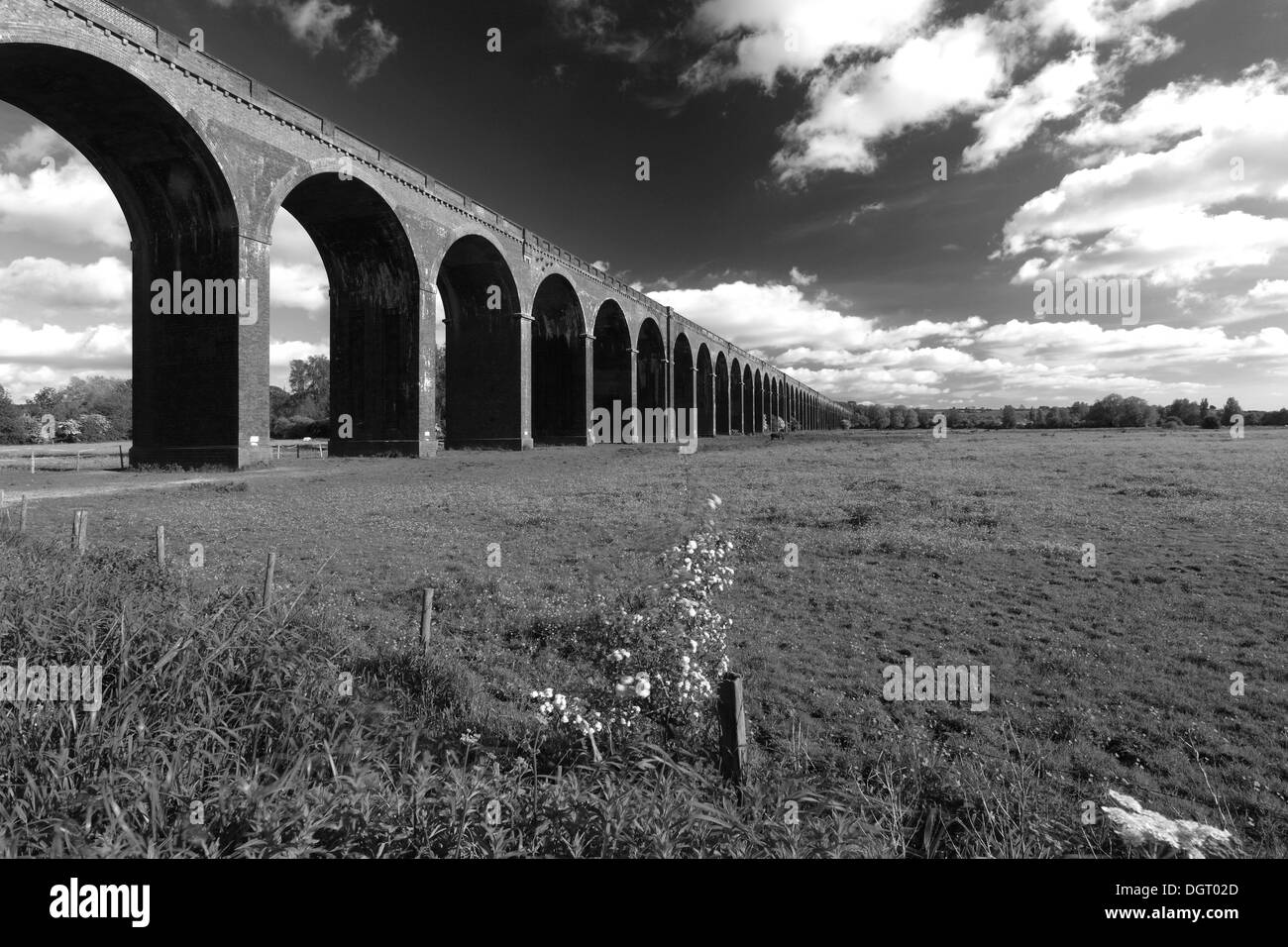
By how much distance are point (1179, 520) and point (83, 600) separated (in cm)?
1641

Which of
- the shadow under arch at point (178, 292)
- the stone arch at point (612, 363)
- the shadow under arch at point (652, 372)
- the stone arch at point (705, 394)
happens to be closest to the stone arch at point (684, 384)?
the stone arch at point (705, 394)

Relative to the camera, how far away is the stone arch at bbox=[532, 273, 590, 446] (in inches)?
1750

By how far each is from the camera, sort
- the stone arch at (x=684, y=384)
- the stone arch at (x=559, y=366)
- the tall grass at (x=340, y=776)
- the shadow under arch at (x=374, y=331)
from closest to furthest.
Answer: the tall grass at (x=340, y=776) → the shadow under arch at (x=374, y=331) → the stone arch at (x=559, y=366) → the stone arch at (x=684, y=384)

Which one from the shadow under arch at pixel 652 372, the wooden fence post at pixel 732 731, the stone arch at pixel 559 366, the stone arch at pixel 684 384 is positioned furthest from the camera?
the stone arch at pixel 684 384

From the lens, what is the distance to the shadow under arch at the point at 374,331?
2880 centimetres

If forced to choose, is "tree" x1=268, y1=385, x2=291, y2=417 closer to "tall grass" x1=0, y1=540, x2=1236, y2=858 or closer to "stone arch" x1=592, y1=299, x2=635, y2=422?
"stone arch" x1=592, y1=299, x2=635, y2=422

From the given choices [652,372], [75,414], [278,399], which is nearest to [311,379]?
[278,399]

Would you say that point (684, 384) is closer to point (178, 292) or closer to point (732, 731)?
point (178, 292)

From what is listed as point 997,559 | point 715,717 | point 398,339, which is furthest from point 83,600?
point 398,339

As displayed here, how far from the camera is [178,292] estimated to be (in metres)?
22.4

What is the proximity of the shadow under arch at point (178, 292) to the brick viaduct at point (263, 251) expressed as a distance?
0.06 metres

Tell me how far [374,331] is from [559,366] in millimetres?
17230

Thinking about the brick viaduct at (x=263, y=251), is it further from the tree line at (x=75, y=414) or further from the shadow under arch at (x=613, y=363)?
the tree line at (x=75, y=414)

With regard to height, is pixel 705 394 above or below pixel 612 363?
below
